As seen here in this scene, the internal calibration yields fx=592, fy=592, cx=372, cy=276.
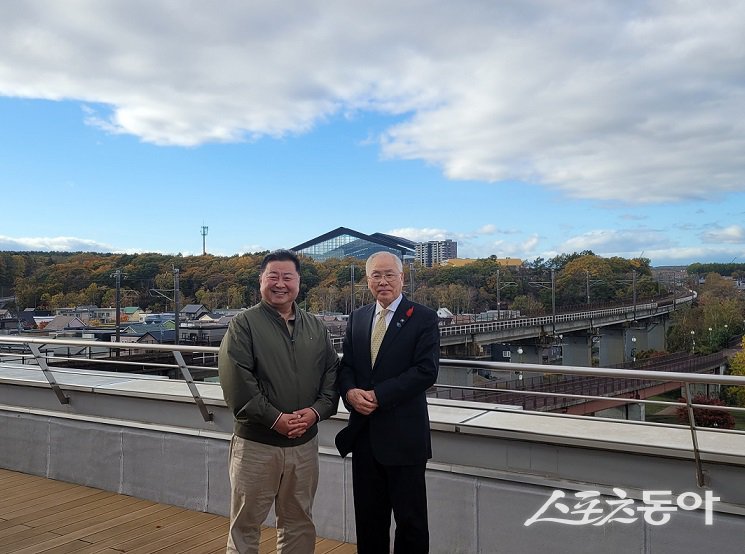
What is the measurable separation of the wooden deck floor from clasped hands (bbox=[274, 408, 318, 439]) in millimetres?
1136

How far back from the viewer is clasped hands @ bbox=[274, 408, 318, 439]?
2268 millimetres

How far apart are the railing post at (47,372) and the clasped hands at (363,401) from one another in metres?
2.76

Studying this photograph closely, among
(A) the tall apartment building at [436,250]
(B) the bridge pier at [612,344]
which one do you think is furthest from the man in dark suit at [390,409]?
(A) the tall apartment building at [436,250]

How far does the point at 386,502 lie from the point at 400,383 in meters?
0.55

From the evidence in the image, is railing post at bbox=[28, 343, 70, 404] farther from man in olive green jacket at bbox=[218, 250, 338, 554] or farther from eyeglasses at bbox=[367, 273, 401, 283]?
eyeglasses at bbox=[367, 273, 401, 283]

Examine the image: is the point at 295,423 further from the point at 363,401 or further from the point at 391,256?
the point at 391,256

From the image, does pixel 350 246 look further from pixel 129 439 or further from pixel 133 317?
pixel 129 439

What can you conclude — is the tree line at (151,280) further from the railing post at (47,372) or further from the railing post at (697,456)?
the railing post at (697,456)

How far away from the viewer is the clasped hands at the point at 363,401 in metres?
2.32

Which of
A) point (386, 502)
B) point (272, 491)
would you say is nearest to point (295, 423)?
point (272, 491)

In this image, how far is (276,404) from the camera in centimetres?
232

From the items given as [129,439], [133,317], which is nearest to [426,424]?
[129,439]

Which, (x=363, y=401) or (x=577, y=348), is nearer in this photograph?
(x=363, y=401)

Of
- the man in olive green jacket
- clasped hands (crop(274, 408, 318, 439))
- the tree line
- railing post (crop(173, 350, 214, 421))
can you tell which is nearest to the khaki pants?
the man in olive green jacket
